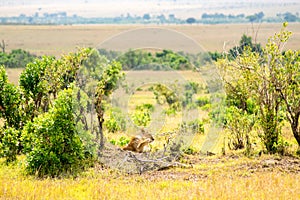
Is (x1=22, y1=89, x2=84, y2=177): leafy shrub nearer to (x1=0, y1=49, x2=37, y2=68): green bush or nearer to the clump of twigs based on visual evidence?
the clump of twigs

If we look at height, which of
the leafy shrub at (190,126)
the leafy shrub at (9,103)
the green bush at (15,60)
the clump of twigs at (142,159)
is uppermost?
the leafy shrub at (9,103)

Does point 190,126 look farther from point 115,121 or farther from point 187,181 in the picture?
point 187,181

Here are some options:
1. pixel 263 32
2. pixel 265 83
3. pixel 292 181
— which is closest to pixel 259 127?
pixel 265 83

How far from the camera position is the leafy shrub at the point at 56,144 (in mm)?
10773

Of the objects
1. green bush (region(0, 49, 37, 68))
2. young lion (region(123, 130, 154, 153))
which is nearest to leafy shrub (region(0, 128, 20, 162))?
young lion (region(123, 130, 154, 153))

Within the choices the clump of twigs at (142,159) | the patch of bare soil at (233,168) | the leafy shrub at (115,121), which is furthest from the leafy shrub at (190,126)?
the leafy shrub at (115,121)

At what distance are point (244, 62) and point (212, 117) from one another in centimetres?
602

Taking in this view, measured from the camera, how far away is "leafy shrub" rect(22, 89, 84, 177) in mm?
10773

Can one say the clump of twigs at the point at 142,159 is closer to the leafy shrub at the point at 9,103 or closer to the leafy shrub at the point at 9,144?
the leafy shrub at the point at 9,144

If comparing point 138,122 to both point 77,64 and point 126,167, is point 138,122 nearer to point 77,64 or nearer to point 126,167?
point 77,64

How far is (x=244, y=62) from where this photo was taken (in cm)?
1245

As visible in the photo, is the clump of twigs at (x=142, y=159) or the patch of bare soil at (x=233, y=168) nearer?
the patch of bare soil at (x=233, y=168)

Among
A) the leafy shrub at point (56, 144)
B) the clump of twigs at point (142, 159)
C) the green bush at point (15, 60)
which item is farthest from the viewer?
the green bush at point (15, 60)

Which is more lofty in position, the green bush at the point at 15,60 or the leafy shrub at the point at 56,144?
the leafy shrub at the point at 56,144
